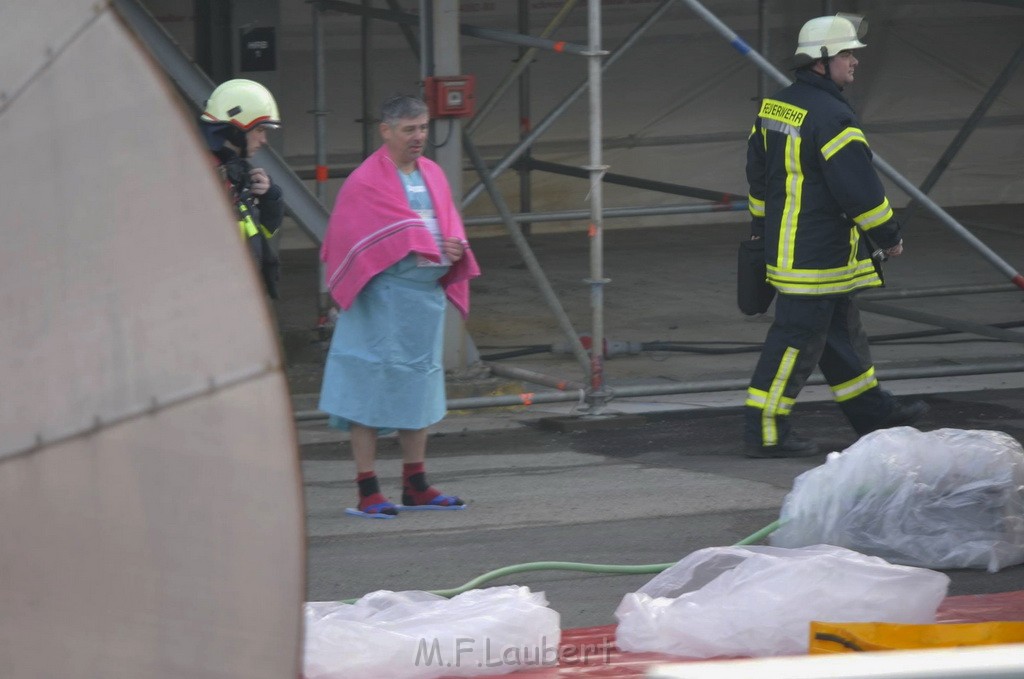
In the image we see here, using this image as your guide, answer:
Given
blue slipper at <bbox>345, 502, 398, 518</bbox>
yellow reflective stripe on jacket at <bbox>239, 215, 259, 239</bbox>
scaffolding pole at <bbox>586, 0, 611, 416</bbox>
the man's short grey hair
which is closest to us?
yellow reflective stripe on jacket at <bbox>239, 215, 259, 239</bbox>

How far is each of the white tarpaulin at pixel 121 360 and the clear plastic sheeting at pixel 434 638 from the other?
1.51m

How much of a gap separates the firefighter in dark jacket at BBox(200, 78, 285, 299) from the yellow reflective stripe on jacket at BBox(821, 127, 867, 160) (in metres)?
2.32

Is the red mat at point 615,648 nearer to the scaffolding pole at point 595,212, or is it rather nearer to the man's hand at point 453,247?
the man's hand at point 453,247

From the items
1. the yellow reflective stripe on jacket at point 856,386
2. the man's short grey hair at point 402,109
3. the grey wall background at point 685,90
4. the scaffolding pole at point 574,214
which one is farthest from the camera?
the grey wall background at point 685,90

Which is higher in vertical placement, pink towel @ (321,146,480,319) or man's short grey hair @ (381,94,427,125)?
man's short grey hair @ (381,94,427,125)

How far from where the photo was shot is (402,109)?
5547mm

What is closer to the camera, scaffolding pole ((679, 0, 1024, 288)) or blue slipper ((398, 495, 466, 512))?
blue slipper ((398, 495, 466, 512))

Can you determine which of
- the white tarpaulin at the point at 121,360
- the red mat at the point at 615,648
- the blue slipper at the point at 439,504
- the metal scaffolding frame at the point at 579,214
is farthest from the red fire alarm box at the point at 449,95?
the white tarpaulin at the point at 121,360

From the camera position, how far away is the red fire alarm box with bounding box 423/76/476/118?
7586 millimetres

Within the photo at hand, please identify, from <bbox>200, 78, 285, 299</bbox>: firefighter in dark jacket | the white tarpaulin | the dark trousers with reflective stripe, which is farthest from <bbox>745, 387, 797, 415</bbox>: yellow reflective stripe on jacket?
the white tarpaulin

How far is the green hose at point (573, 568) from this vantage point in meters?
4.73

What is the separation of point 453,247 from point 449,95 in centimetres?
220

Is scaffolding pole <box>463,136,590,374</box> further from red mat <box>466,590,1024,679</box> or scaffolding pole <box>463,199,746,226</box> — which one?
red mat <box>466,590,1024,679</box>

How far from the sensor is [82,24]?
7.78ft
